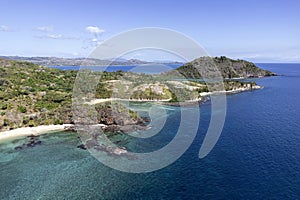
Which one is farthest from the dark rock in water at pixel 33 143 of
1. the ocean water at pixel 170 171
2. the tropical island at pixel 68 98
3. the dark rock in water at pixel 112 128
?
the dark rock in water at pixel 112 128

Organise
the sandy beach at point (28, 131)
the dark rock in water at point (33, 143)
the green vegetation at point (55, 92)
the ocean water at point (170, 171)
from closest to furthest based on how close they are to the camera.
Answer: the ocean water at point (170, 171) < the dark rock in water at point (33, 143) < the sandy beach at point (28, 131) < the green vegetation at point (55, 92)

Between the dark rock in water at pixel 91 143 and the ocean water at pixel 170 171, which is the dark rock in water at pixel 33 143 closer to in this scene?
the ocean water at pixel 170 171

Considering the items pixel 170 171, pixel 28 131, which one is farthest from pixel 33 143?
pixel 170 171

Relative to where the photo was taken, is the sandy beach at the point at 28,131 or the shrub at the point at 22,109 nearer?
the sandy beach at the point at 28,131

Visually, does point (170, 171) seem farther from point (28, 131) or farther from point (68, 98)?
point (68, 98)

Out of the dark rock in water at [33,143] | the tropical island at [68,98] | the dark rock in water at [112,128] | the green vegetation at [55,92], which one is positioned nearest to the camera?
the dark rock in water at [33,143]

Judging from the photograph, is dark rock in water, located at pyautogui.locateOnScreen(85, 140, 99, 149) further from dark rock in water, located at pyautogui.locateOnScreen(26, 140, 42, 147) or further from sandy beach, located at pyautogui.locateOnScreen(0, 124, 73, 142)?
sandy beach, located at pyautogui.locateOnScreen(0, 124, 73, 142)

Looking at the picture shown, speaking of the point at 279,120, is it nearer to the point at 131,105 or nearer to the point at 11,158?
the point at 131,105

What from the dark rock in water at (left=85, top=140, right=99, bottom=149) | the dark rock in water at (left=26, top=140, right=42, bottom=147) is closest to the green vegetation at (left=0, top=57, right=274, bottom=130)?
the dark rock in water at (left=26, top=140, right=42, bottom=147)
